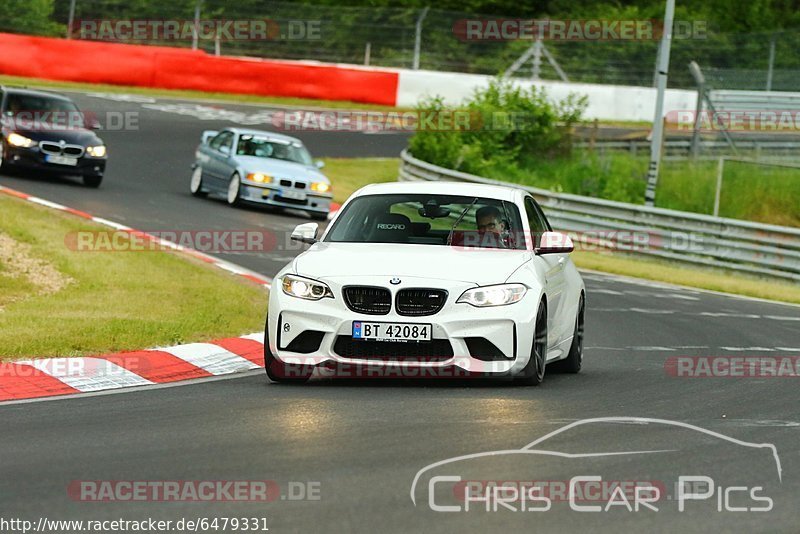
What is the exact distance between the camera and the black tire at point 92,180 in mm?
26281

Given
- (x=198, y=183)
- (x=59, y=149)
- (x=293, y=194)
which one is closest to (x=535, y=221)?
(x=293, y=194)

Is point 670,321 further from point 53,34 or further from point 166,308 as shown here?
point 53,34

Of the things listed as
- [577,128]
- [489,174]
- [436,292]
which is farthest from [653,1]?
[436,292]

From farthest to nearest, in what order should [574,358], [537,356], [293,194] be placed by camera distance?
[293,194]
[574,358]
[537,356]

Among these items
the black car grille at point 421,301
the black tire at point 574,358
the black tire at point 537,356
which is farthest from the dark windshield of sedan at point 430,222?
the black tire at point 574,358

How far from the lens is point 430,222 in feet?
35.7

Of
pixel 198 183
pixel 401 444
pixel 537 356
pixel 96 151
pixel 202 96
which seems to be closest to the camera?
pixel 401 444

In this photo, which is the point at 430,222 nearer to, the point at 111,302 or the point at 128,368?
the point at 128,368

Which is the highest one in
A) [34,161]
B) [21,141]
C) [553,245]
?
[553,245]

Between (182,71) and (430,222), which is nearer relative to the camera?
(430,222)

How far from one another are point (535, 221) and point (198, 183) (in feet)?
54.3

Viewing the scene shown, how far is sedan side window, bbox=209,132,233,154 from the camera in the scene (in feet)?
87.9

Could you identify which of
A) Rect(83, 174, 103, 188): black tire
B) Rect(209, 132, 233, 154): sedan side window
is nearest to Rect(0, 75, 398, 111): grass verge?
Rect(209, 132, 233, 154): sedan side window

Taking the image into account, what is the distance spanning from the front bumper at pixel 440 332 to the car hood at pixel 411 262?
0.10 m
